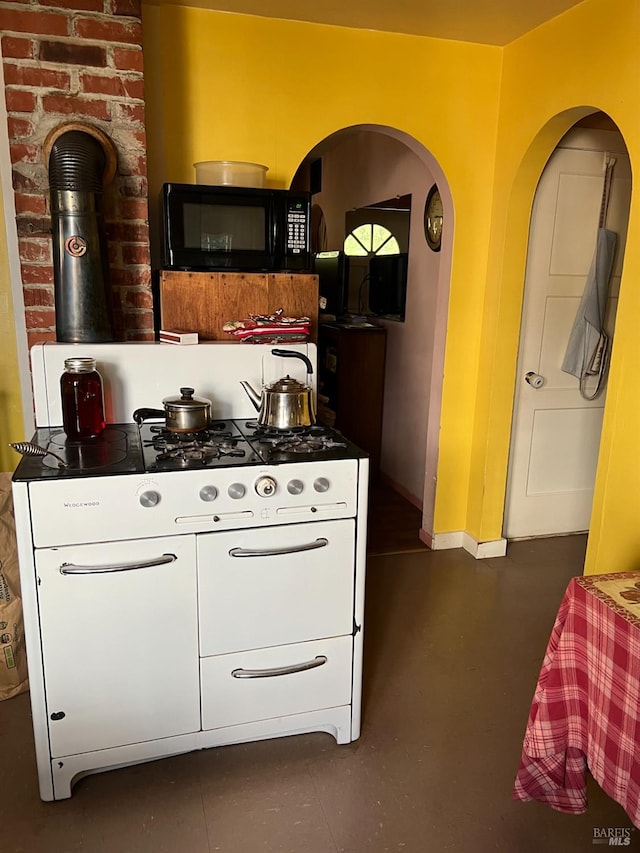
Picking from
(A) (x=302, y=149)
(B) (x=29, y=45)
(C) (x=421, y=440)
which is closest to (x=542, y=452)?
(C) (x=421, y=440)

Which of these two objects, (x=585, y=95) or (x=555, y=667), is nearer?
(x=555, y=667)

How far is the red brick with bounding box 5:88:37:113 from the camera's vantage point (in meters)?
2.17

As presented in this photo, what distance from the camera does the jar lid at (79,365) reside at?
6.55ft

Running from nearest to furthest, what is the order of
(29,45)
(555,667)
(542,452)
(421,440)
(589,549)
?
(555,667)
(29,45)
(589,549)
(542,452)
(421,440)

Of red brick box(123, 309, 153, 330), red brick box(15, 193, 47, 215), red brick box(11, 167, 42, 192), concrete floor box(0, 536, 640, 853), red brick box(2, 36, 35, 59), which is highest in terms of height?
red brick box(2, 36, 35, 59)

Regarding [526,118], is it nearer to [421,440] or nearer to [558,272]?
[558,272]

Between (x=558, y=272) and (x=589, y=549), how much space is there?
1486 millimetres

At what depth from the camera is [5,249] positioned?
2.70m

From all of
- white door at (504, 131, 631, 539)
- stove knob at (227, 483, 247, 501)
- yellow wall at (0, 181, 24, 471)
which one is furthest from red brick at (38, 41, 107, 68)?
white door at (504, 131, 631, 539)

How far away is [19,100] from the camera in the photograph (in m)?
2.18

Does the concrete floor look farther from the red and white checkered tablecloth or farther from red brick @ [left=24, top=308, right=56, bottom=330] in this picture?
red brick @ [left=24, top=308, right=56, bottom=330]

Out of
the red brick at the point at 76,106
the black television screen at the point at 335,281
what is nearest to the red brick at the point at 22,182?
the red brick at the point at 76,106

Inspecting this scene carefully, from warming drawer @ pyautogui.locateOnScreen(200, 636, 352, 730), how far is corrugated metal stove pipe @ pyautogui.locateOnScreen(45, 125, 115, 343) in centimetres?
119

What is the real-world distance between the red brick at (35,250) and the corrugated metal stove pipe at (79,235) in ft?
0.42
